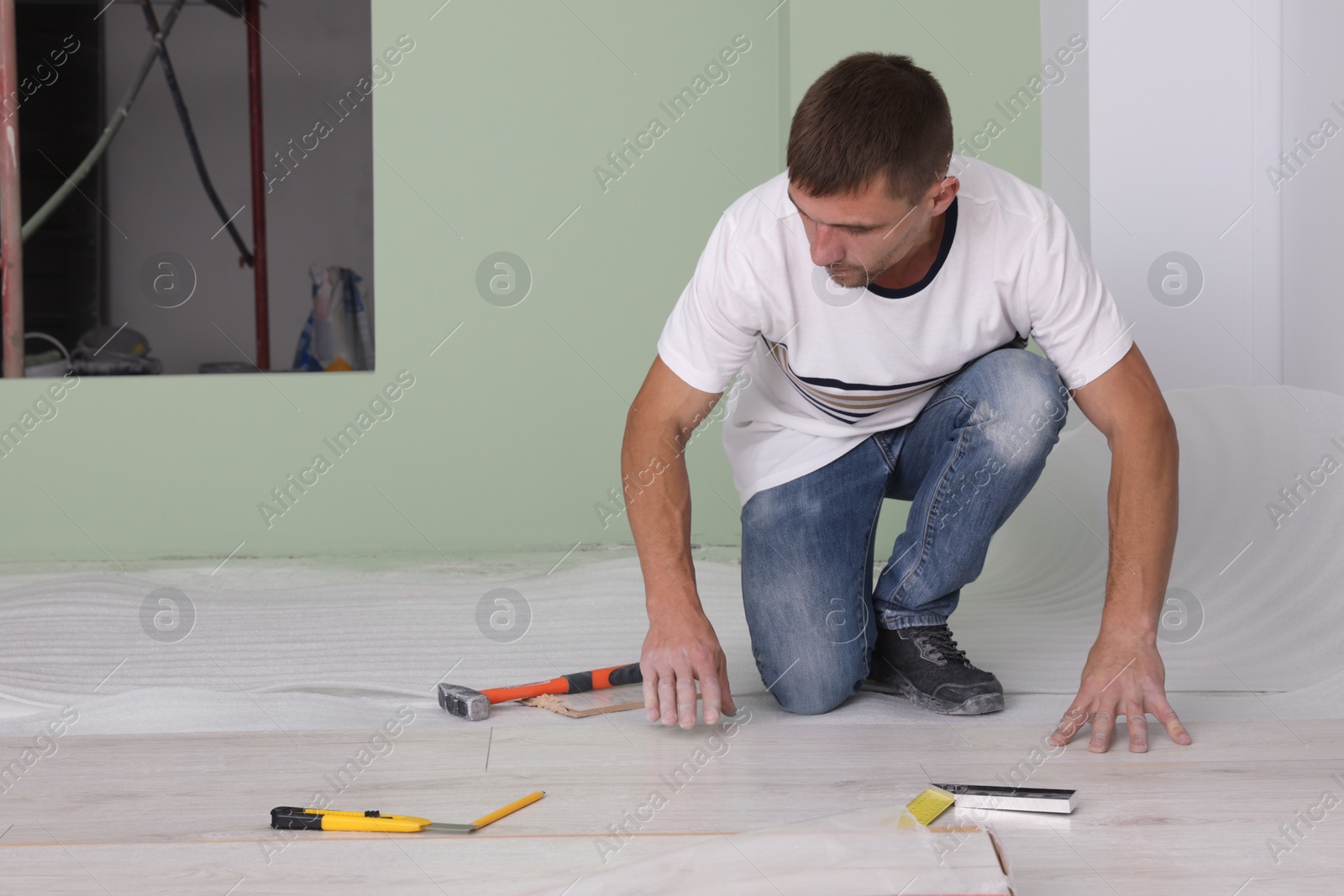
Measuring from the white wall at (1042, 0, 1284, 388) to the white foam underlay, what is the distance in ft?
0.91

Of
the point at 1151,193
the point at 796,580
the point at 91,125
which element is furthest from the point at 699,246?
→ the point at 91,125

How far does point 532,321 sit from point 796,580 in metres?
1.70

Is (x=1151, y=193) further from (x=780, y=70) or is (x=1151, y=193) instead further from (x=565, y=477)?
(x=565, y=477)

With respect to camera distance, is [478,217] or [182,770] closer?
[182,770]

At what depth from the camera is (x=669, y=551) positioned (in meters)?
1.45

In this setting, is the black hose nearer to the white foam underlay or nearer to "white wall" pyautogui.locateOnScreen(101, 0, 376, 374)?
"white wall" pyautogui.locateOnScreen(101, 0, 376, 374)

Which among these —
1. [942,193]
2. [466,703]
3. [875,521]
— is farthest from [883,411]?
[466,703]

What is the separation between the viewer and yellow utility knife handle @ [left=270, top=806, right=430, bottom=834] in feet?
3.65

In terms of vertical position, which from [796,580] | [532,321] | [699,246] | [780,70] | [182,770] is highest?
[780,70]

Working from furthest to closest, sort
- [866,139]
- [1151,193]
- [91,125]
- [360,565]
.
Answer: [91,125]
[360,565]
[1151,193]
[866,139]

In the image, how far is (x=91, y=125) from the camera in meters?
3.74

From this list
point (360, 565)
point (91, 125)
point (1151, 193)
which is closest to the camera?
point (1151, 193)

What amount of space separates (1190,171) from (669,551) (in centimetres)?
187

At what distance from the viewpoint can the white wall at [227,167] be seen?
3775mm
